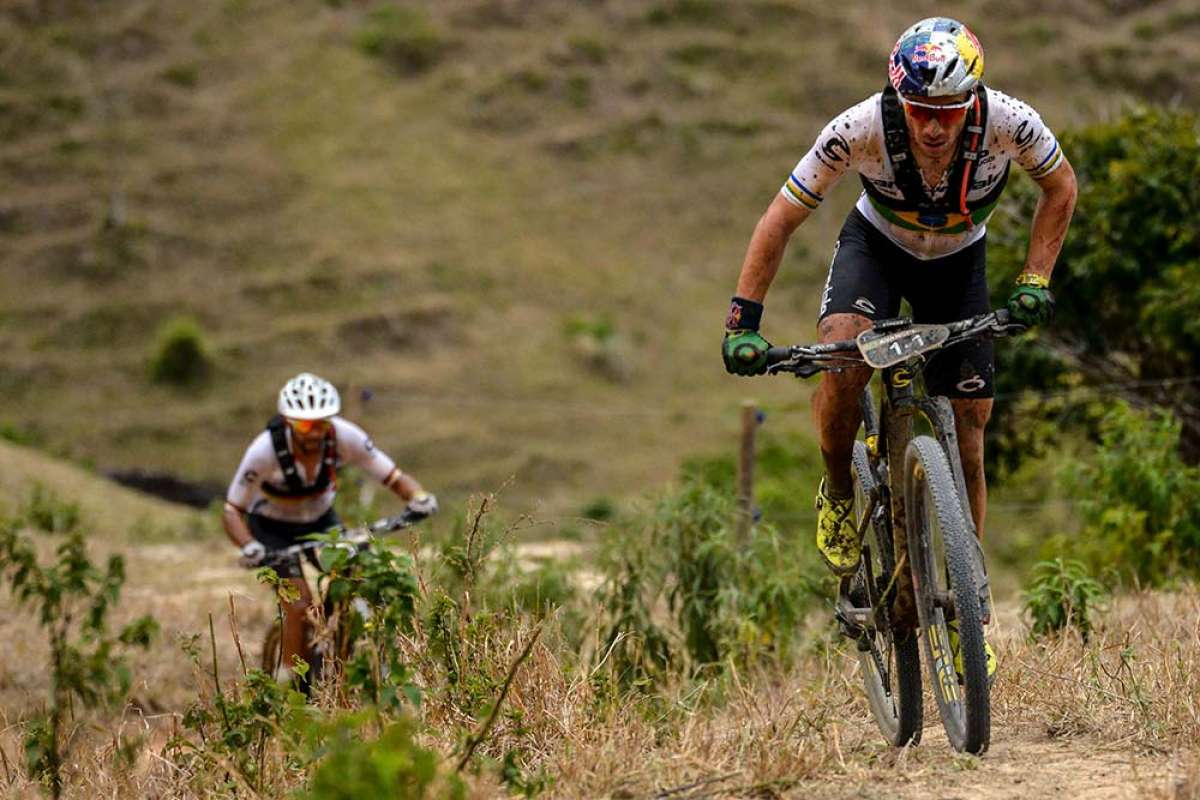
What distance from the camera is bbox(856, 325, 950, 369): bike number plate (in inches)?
187

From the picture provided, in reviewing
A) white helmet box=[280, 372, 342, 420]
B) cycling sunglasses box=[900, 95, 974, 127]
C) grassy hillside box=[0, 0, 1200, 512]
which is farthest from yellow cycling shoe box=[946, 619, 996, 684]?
grassy hillside box=[0, 0, 1200, 512]

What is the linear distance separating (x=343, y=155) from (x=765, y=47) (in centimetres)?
1541

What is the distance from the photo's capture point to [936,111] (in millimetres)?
4930

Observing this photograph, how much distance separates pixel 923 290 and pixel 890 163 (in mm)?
575

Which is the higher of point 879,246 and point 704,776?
point 879,246

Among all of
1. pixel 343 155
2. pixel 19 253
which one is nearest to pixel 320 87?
pixel 343 155

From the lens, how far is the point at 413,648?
5.25m

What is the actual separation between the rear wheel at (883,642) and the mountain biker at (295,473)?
386 centimetres

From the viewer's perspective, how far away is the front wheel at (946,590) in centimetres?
446

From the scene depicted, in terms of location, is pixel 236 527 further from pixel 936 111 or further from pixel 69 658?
pixel 936 111

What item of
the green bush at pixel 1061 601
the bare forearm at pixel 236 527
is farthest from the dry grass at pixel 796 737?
the bare forearm at pixel 236 527

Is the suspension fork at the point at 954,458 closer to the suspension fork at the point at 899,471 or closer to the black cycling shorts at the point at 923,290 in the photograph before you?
the suspension fork at the point at 899,471

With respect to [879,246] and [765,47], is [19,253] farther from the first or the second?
[879,246]

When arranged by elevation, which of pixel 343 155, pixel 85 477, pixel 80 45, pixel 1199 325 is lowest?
pixel 85 477
